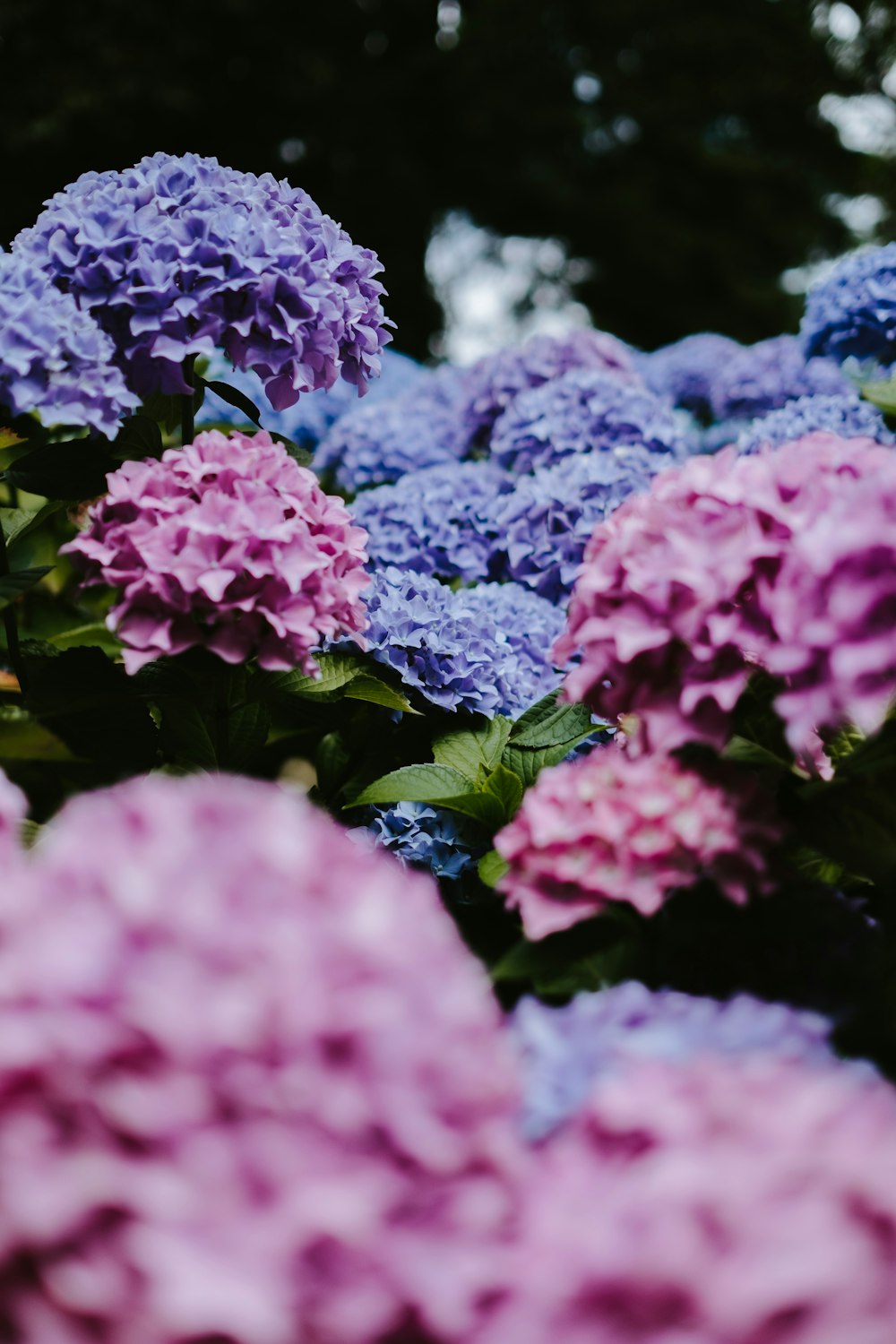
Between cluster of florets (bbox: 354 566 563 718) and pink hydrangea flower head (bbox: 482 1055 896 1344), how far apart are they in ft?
2.93

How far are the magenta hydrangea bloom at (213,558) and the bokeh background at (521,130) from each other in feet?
19.1

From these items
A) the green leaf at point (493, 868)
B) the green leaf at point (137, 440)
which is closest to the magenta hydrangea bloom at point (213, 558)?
the green leaf at point (137, 440)

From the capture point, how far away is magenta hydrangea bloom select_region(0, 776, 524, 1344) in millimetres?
637

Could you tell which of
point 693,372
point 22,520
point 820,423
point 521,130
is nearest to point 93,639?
point 22,520

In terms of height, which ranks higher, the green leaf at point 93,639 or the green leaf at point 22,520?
the green leaf at point 22,520

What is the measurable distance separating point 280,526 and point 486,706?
511 millimetres

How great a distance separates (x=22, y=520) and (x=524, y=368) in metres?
1.24

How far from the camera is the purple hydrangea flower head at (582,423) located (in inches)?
86.6

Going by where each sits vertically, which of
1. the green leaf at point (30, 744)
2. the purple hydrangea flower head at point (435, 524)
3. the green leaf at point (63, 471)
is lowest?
the green leaf at point (30, 744)

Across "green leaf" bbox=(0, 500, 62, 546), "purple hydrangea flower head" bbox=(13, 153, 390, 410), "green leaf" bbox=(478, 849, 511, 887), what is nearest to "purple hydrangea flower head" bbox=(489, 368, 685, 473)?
"purple hydrangea flower head" bbox=(13, 153, 390, 410)

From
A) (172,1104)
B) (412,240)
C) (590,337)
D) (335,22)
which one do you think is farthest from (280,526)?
(335,22)

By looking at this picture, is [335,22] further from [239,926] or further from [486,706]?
[239,926]

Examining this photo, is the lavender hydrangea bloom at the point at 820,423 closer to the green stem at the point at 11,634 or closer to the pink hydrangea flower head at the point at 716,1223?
the green stem at the point at 11,634

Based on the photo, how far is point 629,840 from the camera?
97 cm
